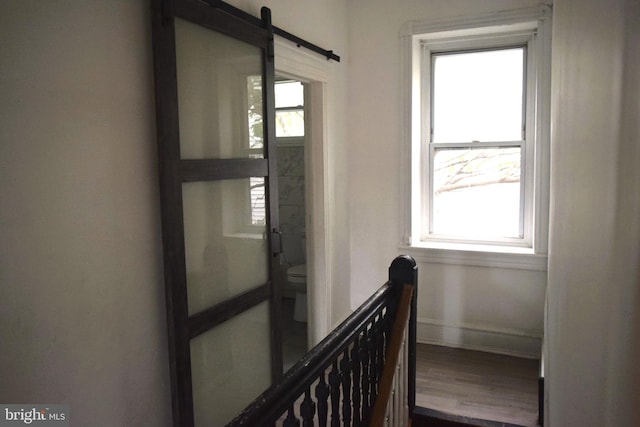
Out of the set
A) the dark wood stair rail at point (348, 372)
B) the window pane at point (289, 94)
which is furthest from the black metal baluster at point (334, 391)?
the window pane at point (289, 94)

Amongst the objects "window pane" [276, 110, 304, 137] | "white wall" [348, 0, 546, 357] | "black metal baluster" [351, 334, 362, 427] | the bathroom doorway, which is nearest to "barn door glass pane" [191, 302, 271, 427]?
"black metal baluster" [351, 334, 362, 427]

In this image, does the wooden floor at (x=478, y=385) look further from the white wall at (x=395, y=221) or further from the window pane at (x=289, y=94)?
the window pane at (x=289, y=94)

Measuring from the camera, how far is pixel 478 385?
10.2 feet

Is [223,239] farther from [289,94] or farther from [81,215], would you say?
[289,94]

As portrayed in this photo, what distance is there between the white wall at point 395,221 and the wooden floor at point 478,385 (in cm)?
20

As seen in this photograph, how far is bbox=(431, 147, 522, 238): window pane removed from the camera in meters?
3.69

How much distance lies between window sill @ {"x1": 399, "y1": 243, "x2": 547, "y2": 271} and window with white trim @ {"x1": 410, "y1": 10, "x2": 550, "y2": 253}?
54mm

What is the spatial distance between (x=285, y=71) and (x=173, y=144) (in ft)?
4.25

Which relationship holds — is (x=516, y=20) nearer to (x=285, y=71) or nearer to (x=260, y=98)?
(x=285, y=71)

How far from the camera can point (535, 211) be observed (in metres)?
3.44

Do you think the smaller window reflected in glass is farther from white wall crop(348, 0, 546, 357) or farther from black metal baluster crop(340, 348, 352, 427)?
white wall crop(348, 0, 546, 357)

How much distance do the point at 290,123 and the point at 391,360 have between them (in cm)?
313

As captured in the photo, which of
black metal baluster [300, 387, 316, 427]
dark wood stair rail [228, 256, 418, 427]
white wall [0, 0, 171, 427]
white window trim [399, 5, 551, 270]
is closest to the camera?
dark wood stair rail [228, 256, 418, 427]

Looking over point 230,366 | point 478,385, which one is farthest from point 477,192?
point 230,366
